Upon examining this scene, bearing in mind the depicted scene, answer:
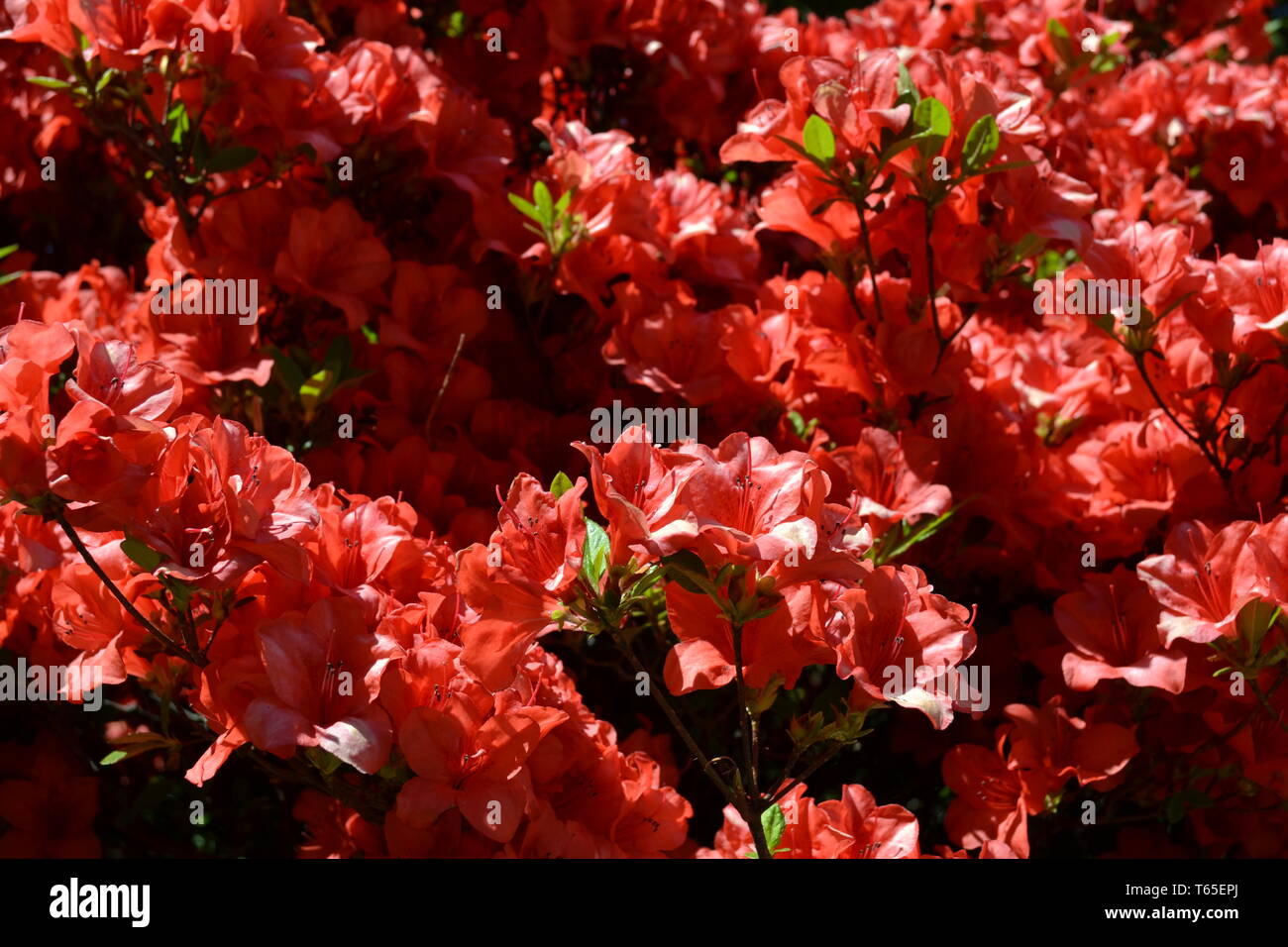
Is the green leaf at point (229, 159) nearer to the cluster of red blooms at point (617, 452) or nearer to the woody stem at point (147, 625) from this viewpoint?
the cluster of red blooms at point (617, 452)

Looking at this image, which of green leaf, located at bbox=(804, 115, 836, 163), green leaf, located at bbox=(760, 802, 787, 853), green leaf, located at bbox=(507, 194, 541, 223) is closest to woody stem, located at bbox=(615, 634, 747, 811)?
green leaf, located at bbox=(760, 802, 787, 853)

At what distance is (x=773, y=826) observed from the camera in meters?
1.42

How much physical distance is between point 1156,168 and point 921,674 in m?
1.81

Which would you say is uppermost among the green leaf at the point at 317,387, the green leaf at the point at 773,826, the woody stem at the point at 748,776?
the green leaf at the point at 317,387

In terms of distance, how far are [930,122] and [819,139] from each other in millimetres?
143

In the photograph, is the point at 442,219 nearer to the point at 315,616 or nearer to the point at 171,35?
the point at 171,35

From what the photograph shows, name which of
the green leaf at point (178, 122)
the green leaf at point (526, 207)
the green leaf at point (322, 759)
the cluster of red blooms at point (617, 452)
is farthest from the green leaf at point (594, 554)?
the green leaf at point (178, 122)

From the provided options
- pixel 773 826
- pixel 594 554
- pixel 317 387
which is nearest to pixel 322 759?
pixel 594 554

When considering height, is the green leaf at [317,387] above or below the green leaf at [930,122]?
below

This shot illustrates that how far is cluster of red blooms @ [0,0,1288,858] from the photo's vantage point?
1.29 m

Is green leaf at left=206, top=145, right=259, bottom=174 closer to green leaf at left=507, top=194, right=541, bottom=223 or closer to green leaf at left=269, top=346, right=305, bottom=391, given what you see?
green leaf at left=269, top=346, right=305, bottom=391

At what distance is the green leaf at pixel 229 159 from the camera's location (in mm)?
1864

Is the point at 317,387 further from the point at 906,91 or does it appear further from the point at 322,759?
the point at 906,91
